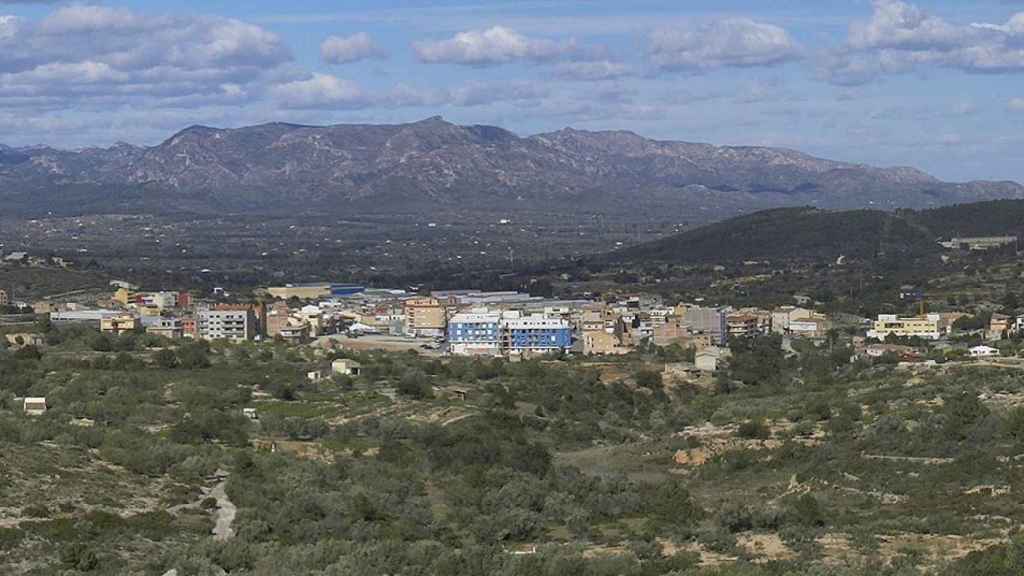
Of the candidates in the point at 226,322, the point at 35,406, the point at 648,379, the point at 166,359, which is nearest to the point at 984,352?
the point at 648,379

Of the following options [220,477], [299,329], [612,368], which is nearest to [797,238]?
[299,329]

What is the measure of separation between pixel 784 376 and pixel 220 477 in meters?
35.2

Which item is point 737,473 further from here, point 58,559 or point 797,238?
point 797,238

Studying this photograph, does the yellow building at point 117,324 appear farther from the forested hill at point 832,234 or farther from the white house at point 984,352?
the forested hill at point 832,234

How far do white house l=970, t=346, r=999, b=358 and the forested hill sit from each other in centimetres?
8295

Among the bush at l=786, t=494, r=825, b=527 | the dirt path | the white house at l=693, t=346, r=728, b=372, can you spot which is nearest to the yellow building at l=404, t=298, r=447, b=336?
the white house at l=693, t=346, r=728, b=372

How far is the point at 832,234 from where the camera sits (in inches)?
6531

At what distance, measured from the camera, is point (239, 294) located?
116 meters

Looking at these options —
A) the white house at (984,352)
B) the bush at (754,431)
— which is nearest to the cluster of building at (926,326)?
the white house at (984,352)

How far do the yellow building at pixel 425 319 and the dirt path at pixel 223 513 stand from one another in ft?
190

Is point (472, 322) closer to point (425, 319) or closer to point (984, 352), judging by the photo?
point (425, 319)

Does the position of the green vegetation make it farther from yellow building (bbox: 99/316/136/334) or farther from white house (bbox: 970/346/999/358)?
yellow building (bbox: 99/316/136/334)

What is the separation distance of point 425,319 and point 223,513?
6280cm

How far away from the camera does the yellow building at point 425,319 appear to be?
94562mm
